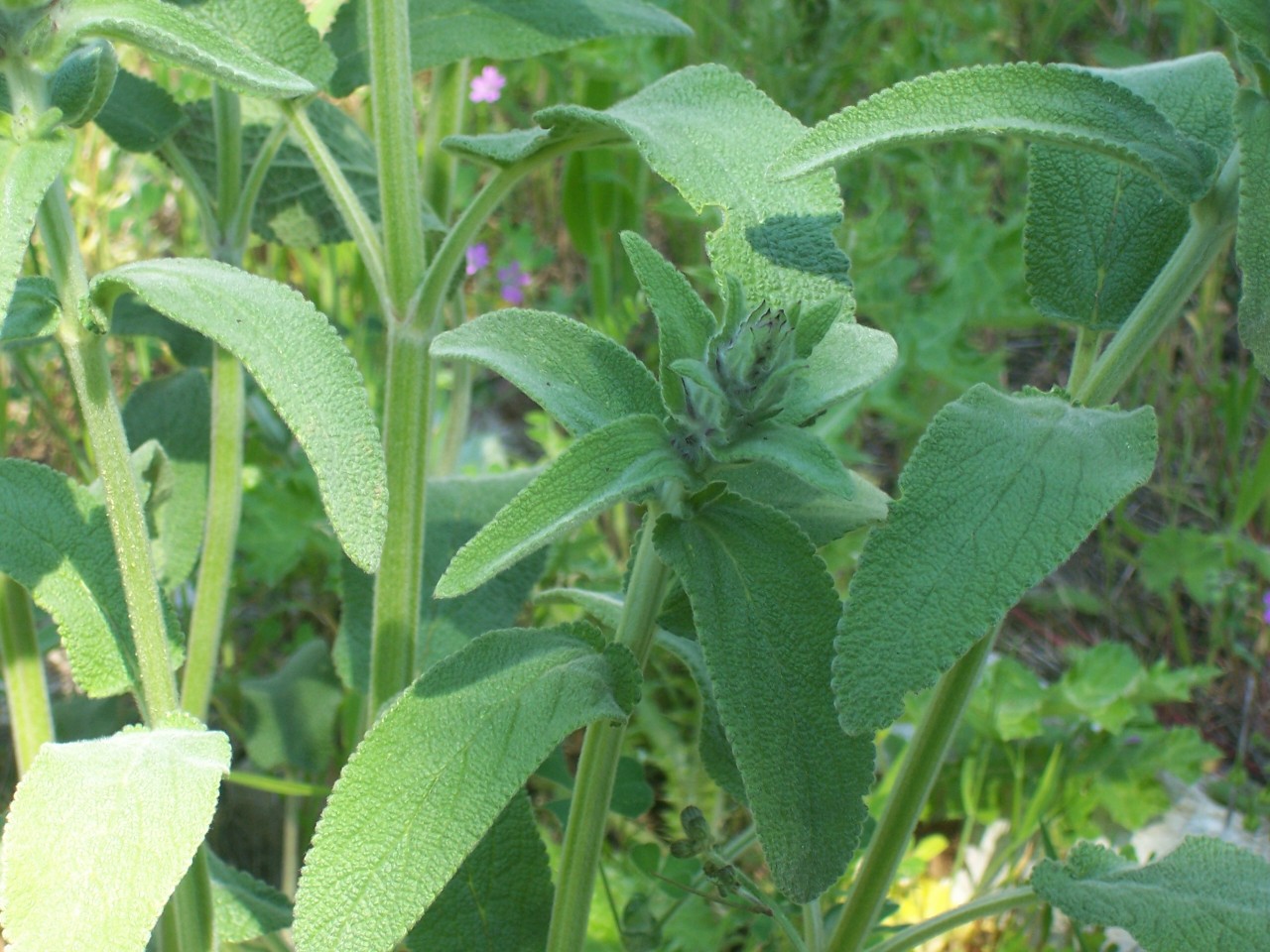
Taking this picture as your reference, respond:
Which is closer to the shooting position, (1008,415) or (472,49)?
(1008,415)

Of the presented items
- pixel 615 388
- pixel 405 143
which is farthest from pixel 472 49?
pixel 615 388

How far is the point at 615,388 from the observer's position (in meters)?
1.09

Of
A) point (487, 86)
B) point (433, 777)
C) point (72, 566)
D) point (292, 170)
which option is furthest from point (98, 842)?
point (487, 86)

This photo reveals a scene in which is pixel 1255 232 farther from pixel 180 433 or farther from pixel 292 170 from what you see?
pixel 180 433

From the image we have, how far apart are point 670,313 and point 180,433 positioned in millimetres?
833

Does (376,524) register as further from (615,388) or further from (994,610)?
(994,610)

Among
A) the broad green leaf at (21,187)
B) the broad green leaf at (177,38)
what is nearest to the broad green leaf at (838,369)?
the broad green leaf at (177,38)

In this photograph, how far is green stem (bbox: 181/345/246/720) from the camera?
1515 millimetres

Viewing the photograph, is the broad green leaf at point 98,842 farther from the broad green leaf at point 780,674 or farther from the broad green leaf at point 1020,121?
the broad green leaf at point 1020,121

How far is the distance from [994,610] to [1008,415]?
0.18 m

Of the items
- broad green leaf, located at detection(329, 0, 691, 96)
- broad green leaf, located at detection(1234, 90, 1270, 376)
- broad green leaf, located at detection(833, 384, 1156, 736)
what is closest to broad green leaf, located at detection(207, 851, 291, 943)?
broad green leaf, located at detection(833, 384, 1156, 736)

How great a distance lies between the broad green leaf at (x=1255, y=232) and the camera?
3.14ft

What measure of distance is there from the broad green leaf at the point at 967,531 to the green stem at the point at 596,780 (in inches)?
8.6

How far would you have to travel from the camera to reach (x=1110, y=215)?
1202 mm
